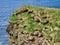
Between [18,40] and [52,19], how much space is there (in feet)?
7.82

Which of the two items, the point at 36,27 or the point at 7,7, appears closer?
the point at 36,27

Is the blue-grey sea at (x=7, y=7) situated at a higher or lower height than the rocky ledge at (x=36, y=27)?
lower

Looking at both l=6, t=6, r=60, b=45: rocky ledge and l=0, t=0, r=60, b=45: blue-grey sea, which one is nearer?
l=6, t=6, r=60, b=45: rocky ledge

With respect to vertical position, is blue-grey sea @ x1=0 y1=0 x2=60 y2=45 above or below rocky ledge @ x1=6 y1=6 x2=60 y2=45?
below

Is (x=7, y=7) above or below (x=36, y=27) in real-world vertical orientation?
below

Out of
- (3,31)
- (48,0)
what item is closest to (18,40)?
(3,31)

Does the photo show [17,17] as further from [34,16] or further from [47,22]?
[47,22]

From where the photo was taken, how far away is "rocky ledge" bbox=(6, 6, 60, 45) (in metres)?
14.6

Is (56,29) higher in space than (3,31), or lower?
higher

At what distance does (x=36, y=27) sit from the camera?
1614 centimetres

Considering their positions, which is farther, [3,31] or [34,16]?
[3,31]

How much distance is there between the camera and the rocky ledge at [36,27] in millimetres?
14609

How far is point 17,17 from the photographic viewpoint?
19.9 meters

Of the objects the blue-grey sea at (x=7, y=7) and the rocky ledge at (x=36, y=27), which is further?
the blue-grey sea at (x=7, y=7)
